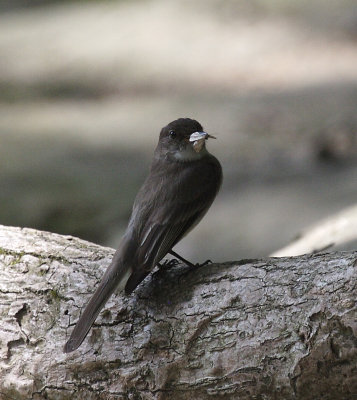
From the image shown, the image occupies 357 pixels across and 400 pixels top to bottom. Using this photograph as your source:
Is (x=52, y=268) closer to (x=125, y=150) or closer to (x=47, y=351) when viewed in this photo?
(x=47, y=351)

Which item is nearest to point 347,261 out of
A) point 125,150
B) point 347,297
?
point 347,297

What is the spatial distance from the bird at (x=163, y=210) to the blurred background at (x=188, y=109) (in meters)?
2.52

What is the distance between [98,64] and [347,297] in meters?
9.82

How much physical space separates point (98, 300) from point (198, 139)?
118 centimetres

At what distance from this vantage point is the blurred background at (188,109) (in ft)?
26.6

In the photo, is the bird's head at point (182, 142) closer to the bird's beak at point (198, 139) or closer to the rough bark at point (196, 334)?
the bird's beak at point (198, 139)

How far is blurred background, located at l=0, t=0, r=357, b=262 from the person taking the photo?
8.11 metres

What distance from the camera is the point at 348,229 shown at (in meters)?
5.86

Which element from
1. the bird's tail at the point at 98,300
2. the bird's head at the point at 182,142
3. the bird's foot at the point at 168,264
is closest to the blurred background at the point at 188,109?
the bird's head at the point at 182,142

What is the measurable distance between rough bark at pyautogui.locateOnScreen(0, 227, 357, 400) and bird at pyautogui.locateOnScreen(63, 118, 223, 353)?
22 cm

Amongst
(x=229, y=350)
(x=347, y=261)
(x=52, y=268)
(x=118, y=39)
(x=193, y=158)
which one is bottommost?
(x=229, y=350)

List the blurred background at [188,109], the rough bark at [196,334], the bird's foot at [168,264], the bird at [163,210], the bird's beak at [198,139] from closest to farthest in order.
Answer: the rough bark at [196,334] < the bird at [163,210] < the bird's foot at [168,264] < the bird's beak at [198,139] < the blurred background at [188,109]

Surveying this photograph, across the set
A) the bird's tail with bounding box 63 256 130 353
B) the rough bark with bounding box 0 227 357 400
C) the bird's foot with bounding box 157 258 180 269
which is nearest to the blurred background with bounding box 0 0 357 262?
the bird's foot with bounding box 157 258 180 269

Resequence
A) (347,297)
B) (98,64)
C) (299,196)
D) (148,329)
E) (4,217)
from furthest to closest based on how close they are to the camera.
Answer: (98,64) < (4,217) < (299,196) < (148,329) < (347,297)
